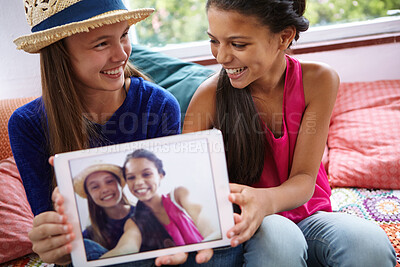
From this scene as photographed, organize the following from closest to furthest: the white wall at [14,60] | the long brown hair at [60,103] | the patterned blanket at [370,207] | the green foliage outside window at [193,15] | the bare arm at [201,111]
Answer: the long brown hair at [60,103], the bare arm at [201,111], the patterned blanket at [370,207], the white wall at [14,60], the green foliage outside window at [193,15]

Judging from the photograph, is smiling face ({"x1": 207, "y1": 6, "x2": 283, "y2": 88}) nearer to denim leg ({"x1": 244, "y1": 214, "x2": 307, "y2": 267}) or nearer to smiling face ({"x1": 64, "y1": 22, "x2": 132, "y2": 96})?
smiling face ({"x1": 64, "y1": 22, "x2": 132, "y2": 96})

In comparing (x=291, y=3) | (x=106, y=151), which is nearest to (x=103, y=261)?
(x=106, y=151)

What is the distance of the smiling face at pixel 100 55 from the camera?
0.91 m

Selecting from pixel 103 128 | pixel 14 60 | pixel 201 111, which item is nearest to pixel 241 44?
pixel 201 111

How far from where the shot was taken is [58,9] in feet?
2.79

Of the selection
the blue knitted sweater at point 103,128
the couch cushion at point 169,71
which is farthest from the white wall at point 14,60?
the blue knitted sweater at point 103,128

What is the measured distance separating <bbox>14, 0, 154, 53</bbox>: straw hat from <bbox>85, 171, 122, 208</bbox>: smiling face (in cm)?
35

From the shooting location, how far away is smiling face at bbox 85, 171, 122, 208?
2.36ft

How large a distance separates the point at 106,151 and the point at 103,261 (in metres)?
0.21

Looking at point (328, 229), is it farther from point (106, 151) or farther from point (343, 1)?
point (343, 1)

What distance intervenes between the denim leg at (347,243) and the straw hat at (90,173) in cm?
48

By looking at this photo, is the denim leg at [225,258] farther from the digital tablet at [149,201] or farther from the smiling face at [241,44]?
the smiling face at [241,44]

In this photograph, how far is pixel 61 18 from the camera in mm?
857

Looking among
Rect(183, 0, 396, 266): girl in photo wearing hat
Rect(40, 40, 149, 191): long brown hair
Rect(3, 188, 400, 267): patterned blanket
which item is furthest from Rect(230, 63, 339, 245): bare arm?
Rect(40, 40, 149, 191): long brown hair
